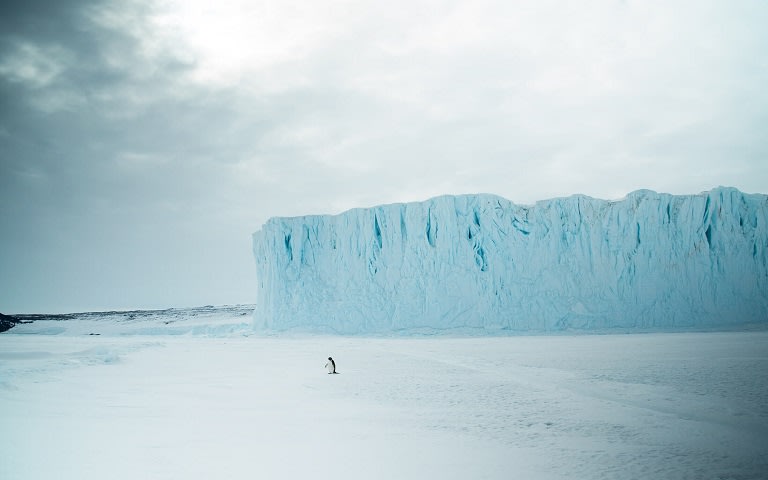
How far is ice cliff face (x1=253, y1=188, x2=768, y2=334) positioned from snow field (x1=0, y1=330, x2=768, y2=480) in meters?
10.9

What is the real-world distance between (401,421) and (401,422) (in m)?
0.05

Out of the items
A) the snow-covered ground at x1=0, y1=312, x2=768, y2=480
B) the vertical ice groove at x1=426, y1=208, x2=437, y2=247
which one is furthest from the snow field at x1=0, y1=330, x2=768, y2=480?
the vertical ice groove at x1=426, y1=208, x2=437, y2=247

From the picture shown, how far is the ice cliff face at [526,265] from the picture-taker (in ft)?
63.9

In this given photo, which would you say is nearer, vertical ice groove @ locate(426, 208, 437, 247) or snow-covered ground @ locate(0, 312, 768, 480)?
snow-covered ground @ locate(0, 312, 768, 480)

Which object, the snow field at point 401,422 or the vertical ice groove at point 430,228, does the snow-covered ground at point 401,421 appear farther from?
the vertical ice groove at point 430,228

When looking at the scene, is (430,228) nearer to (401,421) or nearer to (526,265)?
(526,265)

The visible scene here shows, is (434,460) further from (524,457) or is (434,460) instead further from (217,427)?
(217,427)

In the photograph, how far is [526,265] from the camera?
2147cm

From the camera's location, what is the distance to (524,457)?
13.3 feet

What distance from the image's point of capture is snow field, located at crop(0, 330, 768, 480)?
384cm

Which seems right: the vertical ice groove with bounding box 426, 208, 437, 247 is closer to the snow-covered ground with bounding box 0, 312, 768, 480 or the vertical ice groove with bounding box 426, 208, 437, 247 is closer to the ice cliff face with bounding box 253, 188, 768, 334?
the ice cliff face with bounding box 253, 188, 768, 334

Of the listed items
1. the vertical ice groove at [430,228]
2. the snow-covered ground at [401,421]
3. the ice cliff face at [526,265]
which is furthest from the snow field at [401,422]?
the vertical ice groove at [430,228]

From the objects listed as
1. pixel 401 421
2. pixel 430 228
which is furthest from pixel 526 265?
pixel 401 421

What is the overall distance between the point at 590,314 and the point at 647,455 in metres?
17.4
